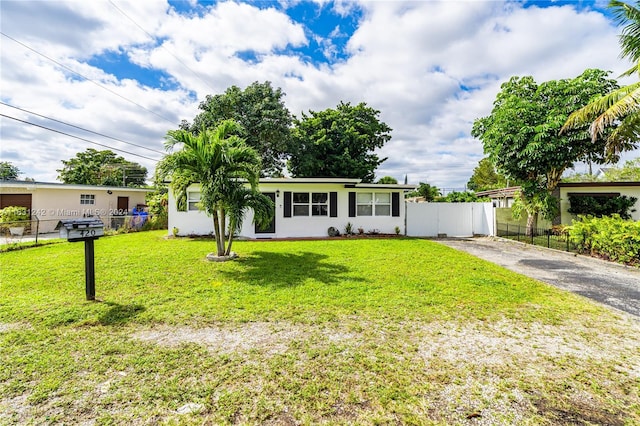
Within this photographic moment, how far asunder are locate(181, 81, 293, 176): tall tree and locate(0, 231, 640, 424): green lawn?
1385 cm

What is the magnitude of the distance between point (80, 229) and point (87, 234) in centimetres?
12

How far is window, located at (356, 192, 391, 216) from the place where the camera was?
44.8 feet

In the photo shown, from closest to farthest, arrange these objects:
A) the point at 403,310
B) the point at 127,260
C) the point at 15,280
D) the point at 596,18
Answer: the point at 403,310 < the point at 15,280 < the point at 127,260 < the point at 596,18

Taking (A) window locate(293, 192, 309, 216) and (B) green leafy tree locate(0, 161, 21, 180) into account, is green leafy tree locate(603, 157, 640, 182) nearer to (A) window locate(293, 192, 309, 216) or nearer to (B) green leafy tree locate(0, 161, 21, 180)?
(A) window locate(293, 192, 309, 216)

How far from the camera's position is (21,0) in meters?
8.34

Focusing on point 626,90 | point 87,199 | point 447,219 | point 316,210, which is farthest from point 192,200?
point 626,90

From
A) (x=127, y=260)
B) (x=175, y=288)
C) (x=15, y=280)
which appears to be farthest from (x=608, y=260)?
(x=15, y=280)

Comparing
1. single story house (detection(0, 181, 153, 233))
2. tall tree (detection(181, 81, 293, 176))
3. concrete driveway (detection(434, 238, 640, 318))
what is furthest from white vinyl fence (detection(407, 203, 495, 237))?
single story house (detection(0, 181, 153, 233))

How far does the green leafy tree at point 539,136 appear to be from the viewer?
1128 cm

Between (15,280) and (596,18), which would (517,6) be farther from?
(15,280)

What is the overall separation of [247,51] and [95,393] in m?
13.7

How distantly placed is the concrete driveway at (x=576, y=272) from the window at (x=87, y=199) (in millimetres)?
21722

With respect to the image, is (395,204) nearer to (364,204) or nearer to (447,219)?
(364,204)

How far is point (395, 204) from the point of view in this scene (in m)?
13.8
